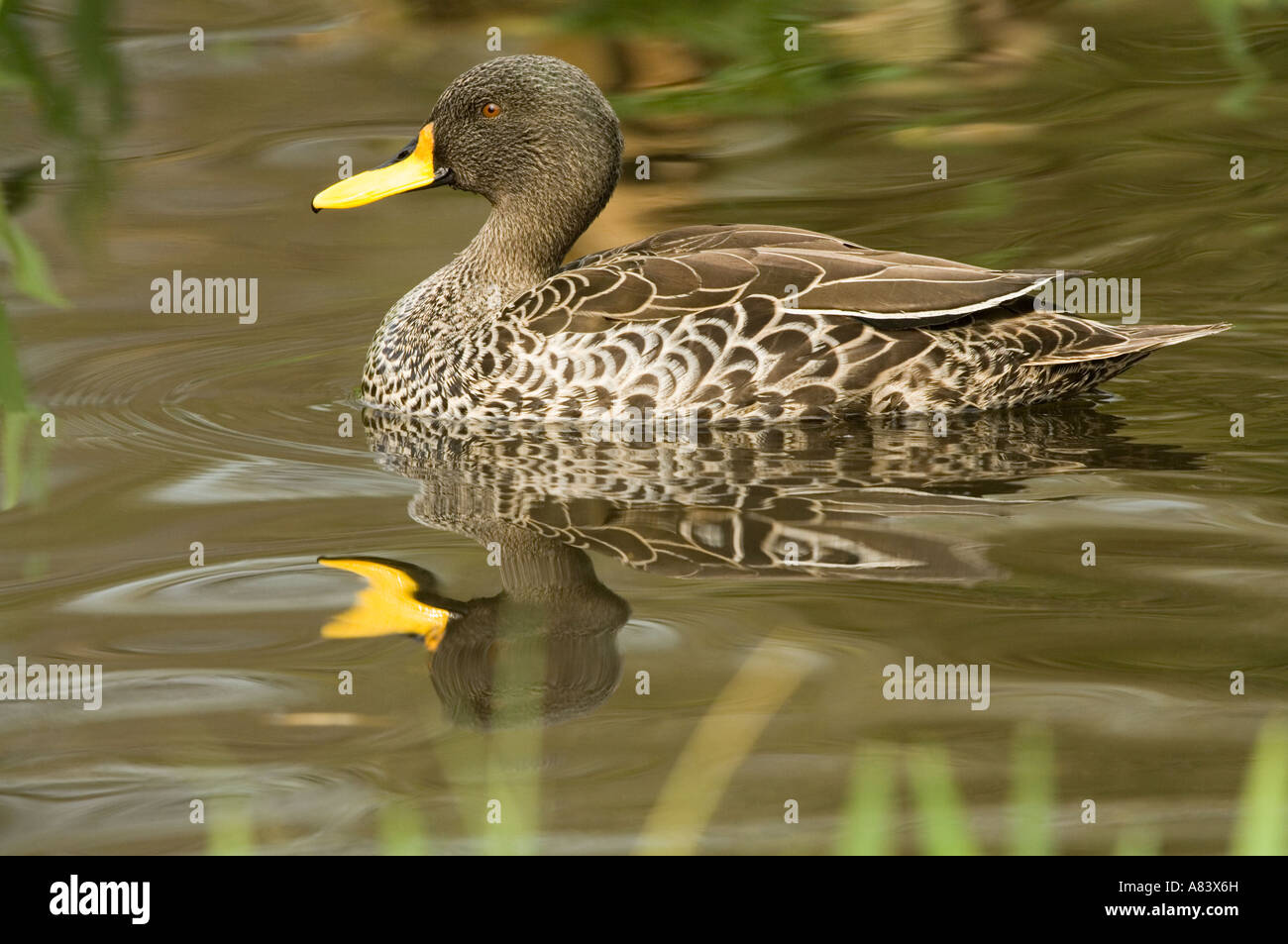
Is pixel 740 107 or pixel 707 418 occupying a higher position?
pixel 740 107

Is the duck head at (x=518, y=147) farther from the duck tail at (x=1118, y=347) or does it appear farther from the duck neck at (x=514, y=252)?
the duck tail at (x=1118, y=347)

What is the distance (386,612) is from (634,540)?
915 mm

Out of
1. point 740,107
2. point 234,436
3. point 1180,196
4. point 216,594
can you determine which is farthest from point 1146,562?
point 740,107

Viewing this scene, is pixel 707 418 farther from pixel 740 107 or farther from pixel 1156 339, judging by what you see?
pixel 740 107

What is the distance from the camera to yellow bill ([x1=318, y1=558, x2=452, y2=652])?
553cm

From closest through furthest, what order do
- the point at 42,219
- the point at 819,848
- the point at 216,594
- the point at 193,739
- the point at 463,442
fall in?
the point at 819,848 → the point at 193,739 → the point at 216,594 → the point at 463,442 → the point at 42,219

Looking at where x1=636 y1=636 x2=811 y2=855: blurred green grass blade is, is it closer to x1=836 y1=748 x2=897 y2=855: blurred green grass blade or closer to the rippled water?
the rippled water

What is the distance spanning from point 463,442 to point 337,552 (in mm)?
1344

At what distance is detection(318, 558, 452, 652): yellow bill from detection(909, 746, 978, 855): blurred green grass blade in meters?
1.54

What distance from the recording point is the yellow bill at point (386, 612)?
553cm

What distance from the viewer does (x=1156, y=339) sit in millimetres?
7461

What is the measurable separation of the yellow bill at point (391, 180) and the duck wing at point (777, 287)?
83 cm

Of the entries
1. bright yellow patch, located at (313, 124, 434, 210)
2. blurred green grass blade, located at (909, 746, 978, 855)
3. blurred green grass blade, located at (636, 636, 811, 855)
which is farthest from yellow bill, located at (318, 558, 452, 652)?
bright yellow patch, located at (313, 124, 434, 210)

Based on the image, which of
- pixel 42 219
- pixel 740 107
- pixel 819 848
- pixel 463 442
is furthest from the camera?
pixel 740 107
